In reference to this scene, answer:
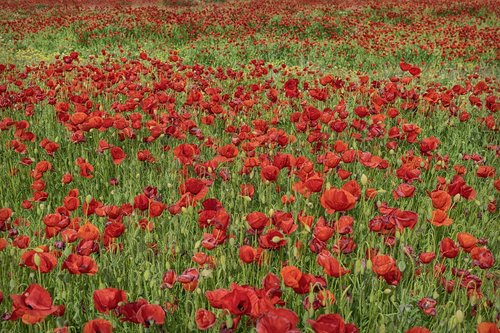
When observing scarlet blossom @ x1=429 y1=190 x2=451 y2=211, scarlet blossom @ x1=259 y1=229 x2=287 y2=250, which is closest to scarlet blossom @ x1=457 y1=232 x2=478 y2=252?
scarlet blossom @ x1=429 y1=190 x2=451 y2=211

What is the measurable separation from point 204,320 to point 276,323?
0.33 m

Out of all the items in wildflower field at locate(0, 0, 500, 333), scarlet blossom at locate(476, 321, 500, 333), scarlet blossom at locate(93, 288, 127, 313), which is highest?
scarlet blossom at locate(476, 321, 500, 333)

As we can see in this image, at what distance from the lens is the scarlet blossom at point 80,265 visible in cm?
159

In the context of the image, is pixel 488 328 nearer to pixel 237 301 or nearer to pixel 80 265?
pixel 237 301

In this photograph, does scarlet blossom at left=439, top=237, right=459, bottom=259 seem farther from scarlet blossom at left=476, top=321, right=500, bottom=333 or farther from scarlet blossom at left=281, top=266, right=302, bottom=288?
scarlet blossom at left=281, top=266, right=302, bottom=288

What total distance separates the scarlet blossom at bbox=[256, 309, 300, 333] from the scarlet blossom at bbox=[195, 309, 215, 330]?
265 mm

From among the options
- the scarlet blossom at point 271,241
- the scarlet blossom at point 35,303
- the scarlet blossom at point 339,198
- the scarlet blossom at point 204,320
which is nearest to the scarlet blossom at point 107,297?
the scarlet blossom at point 35,303

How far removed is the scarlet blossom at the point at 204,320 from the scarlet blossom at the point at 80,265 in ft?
1.49

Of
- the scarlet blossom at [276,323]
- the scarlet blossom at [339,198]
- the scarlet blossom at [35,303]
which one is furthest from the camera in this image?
the scarlet blossom at [339,198]

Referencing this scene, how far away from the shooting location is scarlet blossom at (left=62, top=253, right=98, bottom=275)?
1592 mm

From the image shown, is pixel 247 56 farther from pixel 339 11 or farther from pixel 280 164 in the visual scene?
pixel 280 164

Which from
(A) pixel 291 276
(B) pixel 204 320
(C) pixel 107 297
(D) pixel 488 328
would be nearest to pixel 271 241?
(A) pixel 291 276

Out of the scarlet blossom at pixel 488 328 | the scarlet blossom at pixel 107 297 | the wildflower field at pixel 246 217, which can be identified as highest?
the scarlet blossom at pixel 488 328

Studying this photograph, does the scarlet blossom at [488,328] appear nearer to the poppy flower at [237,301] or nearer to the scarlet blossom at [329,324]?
the scarlet blossom at [329,324]
